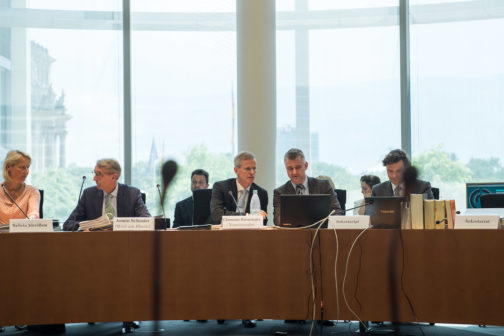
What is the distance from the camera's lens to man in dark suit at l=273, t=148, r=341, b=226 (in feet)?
13.7

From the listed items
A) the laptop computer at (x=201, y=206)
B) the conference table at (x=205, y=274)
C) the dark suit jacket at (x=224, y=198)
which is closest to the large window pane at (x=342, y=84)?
the laptop computer at (x=201, y=206)

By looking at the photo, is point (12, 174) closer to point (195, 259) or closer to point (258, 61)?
point (195, 259)

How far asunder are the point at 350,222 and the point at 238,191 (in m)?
1.30

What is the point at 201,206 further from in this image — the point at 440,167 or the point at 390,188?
the point at 440,167

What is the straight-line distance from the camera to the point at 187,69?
6438 millimetres

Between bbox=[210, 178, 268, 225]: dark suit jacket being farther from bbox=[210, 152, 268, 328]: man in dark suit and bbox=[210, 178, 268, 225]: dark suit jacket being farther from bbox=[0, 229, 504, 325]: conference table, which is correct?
bbox=[0, 229, 504, 325]: conference table

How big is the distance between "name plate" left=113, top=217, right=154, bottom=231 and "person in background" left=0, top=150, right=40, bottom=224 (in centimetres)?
91

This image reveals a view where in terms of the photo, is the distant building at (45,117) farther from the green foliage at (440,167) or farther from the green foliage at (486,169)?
the green foliage at (486,169)

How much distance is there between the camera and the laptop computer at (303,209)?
11.2 ft

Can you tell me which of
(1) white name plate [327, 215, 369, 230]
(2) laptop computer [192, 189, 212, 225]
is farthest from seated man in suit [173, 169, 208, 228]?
(1) white name plate [327, 215, 369, 230]

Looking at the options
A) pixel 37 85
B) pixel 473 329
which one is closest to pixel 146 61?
pixel 37 85

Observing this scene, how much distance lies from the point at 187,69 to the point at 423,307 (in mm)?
4123

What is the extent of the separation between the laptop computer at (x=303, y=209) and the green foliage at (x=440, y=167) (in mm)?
3056

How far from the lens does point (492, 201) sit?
14.0 feet
